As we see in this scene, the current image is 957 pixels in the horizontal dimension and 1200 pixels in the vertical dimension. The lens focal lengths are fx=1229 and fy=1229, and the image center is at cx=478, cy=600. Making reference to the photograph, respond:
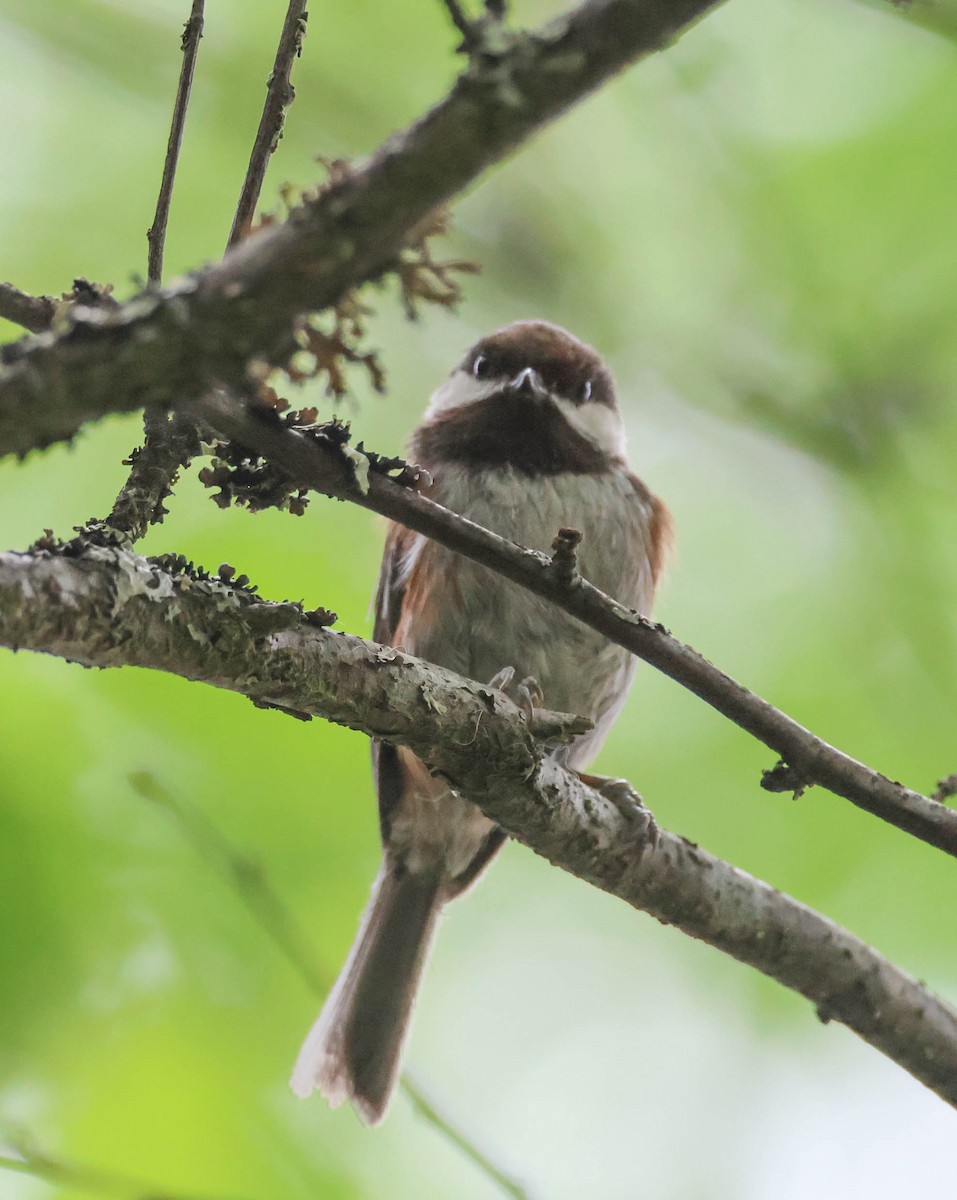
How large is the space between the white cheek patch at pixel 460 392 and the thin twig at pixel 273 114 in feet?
7.85

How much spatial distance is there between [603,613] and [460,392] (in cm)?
332

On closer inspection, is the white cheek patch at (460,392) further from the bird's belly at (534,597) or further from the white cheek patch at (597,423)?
the bird's belly at (534,597)

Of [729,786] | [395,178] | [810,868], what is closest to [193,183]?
[729,786]

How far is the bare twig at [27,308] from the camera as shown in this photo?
2160 mm

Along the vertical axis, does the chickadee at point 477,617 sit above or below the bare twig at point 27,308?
above

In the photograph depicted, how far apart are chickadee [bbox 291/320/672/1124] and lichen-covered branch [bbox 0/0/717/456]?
2.93 metres

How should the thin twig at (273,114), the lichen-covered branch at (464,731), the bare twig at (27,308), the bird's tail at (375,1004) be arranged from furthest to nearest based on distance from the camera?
the bird's tail at (375,1004) → the thin twig at (273,114) → the lichen-covered branch at (464,731) → the bare twig at (27,308)

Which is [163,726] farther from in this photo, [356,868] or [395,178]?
[395,178]

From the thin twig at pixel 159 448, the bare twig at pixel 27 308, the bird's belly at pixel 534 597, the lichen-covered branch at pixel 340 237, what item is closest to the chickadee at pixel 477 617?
the bird's belly at pixel 534 597

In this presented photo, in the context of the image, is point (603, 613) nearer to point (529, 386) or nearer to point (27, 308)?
point (27, 308)

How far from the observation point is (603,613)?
2.49 m

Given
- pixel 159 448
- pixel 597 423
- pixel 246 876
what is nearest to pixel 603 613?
pixel 159 448

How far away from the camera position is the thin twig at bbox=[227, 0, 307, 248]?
2.72 metres

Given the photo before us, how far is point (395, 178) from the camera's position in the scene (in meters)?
1.45
